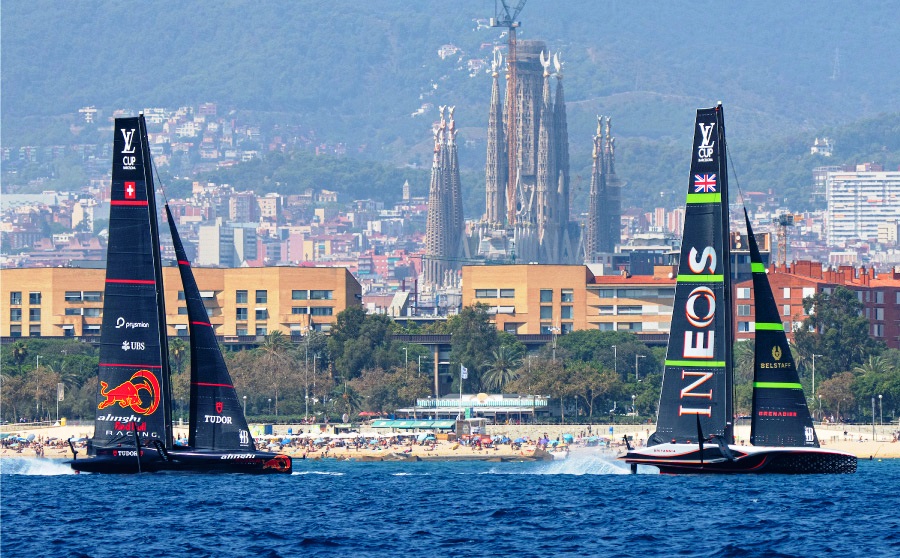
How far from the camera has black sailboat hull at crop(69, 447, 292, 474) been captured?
64.1 meters

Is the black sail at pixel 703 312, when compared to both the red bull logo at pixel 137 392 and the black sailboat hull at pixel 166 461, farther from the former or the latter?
the red bull logo at pixel 137 392

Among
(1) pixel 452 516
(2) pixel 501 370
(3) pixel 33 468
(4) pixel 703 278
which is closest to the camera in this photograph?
(1) pixel 452 516

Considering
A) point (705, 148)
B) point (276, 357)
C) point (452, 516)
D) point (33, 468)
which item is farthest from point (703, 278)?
point (276, 357)

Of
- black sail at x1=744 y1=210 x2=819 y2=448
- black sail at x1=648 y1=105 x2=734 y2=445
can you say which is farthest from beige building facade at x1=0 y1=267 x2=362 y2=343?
black sail at x1=648 y1=105 x2=734 y2=445

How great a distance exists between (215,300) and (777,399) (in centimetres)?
10968

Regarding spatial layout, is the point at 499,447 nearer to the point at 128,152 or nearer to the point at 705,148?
the point at 705,148

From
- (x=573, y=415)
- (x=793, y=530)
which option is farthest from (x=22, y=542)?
(x=573, y=415)

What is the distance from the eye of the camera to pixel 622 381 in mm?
146875

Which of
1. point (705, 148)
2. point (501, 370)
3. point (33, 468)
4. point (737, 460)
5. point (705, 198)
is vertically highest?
point (705, 148)

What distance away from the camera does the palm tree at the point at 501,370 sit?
147 meters

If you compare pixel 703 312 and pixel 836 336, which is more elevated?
pixel 836 336

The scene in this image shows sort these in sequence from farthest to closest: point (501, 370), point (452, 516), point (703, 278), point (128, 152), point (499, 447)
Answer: point (501, 370) → point (499, 447) → point (128, 152) → point (703, 278) → point (452, 516)

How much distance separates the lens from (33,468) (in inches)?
3460

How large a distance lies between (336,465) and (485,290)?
76392mm
